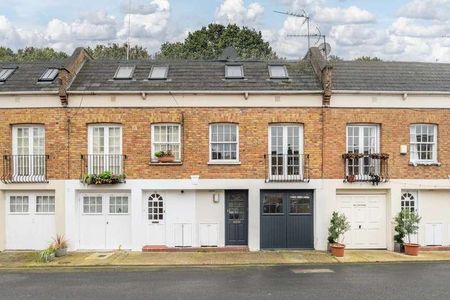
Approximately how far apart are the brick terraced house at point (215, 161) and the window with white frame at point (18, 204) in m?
0.04

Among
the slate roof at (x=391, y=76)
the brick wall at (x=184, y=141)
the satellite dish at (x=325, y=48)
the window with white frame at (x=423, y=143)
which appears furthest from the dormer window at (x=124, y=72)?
the window with white frame at (x=423, y=143)

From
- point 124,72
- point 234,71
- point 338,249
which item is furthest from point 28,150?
point 338,249

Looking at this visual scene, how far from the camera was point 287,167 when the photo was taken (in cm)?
2198

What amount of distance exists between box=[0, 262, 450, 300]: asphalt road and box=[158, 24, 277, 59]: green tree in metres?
41.5

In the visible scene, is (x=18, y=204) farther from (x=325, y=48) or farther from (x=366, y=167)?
(x=325, y=48)

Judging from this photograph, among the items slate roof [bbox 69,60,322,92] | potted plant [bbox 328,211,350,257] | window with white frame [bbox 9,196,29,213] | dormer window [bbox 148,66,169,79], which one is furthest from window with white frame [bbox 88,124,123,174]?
potted plant [bbox 328,211,350,257]

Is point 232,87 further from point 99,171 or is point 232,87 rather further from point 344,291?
point 344,291

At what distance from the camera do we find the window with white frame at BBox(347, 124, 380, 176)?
22047 millimetres

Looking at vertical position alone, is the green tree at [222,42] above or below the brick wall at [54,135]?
above

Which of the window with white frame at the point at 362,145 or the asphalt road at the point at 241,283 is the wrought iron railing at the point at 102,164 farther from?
the window with white frame at the point at 362,145

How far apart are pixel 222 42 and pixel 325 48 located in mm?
33346

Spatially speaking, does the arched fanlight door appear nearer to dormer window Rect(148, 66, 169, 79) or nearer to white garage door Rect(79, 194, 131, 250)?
white garage door Rect(79, 194, 131, 250)

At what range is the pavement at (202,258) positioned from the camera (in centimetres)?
1927

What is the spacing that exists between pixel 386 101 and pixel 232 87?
6.20m
